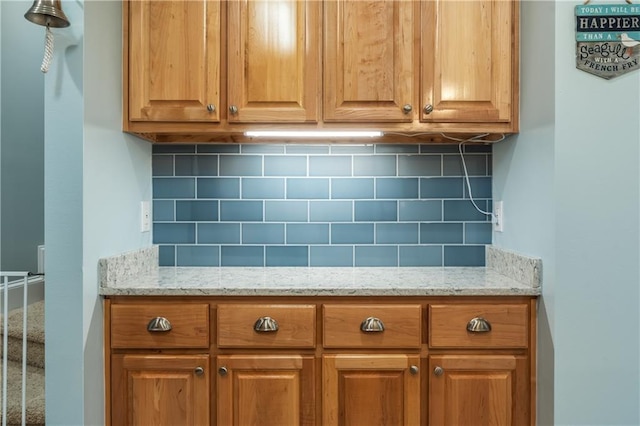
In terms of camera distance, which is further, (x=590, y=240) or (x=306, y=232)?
(x=306, y=232)

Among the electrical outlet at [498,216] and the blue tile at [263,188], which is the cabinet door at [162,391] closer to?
the blue tile at [263,188]

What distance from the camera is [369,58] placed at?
4.91ft

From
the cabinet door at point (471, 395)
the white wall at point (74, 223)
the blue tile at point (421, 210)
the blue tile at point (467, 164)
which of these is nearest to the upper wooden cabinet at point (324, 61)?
the white wall at point (74, 223)

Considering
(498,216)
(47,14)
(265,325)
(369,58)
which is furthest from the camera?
(498,216)

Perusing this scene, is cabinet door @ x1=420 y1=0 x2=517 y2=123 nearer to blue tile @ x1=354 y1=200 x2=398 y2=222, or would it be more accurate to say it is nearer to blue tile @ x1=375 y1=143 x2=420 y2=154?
blue tile @ x1=375 y1=143 x2=420 y2=154

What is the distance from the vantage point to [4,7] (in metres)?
2.65

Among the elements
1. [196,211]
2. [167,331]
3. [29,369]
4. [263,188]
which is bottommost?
[29,369]

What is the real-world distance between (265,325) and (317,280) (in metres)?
0.27

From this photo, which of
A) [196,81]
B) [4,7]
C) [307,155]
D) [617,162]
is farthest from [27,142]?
[617,162]

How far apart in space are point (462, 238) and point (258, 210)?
97 cm

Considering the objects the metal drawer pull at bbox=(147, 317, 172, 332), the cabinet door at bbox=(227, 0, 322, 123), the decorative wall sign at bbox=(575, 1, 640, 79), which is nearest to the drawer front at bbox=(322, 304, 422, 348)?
the metal drawer pull at bbox=(147, 317, 172, 332)

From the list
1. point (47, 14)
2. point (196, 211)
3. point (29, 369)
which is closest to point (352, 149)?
point (196, 211)

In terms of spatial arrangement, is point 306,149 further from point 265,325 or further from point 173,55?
point 265,325

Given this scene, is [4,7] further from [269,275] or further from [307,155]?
[269,275]
